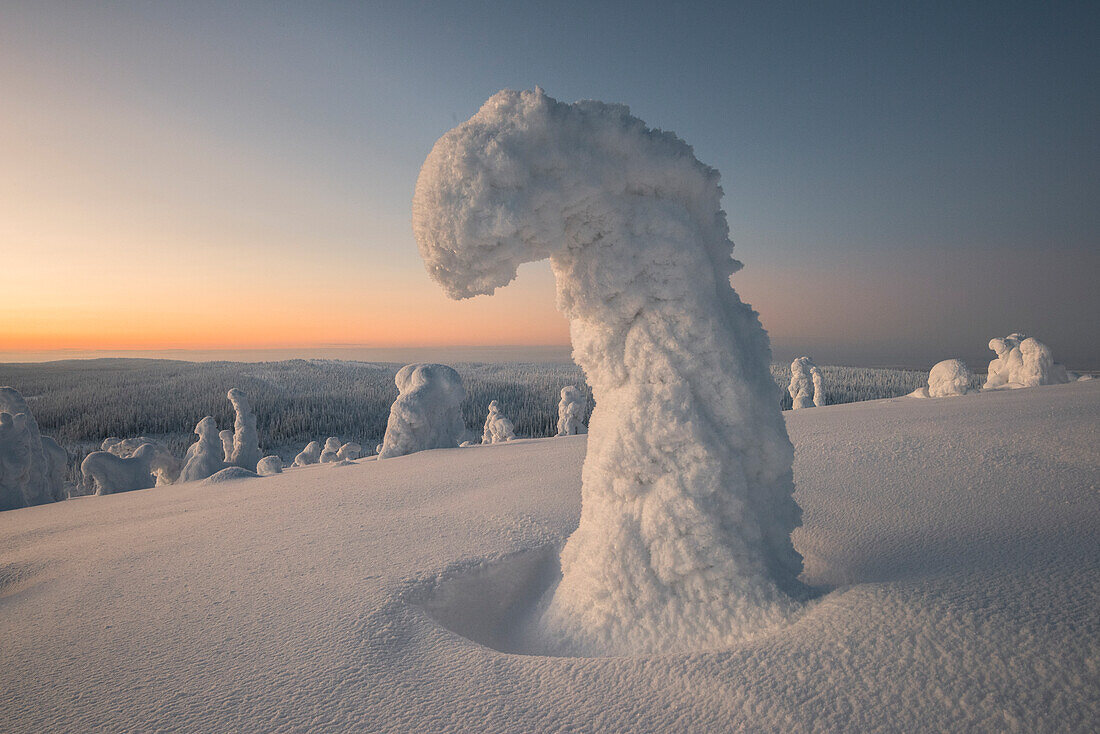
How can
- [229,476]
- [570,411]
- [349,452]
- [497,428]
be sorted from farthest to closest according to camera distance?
1. [570,411]
2. [497,428]
3. [349,452]
4. [229,476]

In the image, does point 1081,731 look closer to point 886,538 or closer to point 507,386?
point 886,538

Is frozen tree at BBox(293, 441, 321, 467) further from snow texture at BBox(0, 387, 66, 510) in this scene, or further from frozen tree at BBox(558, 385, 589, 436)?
frozen tree at BBox(558, 385, 589, 436)

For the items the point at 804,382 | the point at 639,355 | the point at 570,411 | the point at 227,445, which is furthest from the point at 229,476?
the point at 804,382

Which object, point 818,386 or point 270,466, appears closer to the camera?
point 270,466

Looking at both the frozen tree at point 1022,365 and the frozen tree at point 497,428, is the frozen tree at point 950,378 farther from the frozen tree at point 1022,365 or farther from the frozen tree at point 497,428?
the frozen tree at point 497,428

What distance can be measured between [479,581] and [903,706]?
1960 mm

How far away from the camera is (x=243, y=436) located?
43.0 feet

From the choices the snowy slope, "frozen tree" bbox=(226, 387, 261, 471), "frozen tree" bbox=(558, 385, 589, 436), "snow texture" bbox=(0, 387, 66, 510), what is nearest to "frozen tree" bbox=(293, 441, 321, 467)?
"frozen tree" bbox=(226, 387, 261, 471)

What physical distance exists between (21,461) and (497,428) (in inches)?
457

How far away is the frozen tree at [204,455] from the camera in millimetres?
11367

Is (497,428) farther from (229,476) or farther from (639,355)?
(639,355)

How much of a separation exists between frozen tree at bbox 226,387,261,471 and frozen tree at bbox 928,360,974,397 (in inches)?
740

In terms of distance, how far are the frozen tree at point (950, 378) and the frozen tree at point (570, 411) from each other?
10.9 metres

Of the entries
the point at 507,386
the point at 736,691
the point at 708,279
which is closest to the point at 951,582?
the point at 736,691
